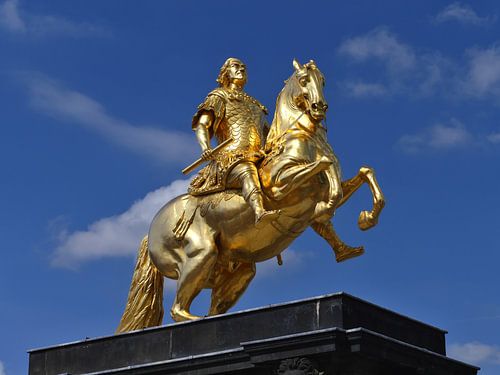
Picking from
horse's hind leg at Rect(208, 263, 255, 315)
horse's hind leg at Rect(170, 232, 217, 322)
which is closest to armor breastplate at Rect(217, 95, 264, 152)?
horse's hind leg at Rect(170, 232, 217, 322)

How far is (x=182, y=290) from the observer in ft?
51.2

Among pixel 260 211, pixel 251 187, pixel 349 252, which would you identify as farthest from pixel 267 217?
pixel 349 252

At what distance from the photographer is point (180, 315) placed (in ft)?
51.0

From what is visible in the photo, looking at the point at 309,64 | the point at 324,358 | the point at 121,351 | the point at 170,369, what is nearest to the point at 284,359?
the point at 324,358

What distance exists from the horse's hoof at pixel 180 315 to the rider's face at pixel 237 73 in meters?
3.62

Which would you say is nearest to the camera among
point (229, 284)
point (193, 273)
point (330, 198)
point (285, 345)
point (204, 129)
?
point (285, 345)

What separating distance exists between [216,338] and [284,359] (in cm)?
129

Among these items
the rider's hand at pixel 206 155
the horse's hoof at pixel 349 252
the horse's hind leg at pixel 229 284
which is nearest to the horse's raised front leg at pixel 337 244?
the horse's hoof at pixel 349 252

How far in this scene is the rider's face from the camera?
17.2 meters

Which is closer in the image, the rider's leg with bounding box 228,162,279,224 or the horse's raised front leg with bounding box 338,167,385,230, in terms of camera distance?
the rider's leg with bounding box 228,162,279,224

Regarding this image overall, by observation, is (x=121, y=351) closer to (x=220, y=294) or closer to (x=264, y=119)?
(x=220, y=294)

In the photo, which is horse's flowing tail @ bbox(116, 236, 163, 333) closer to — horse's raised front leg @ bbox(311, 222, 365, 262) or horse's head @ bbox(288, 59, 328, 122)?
horse's raised front leg @ bbox(311, 222, 365, 262)

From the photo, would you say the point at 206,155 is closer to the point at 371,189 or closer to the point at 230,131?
the point at 230,131

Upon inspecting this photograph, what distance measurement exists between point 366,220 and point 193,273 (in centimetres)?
239
